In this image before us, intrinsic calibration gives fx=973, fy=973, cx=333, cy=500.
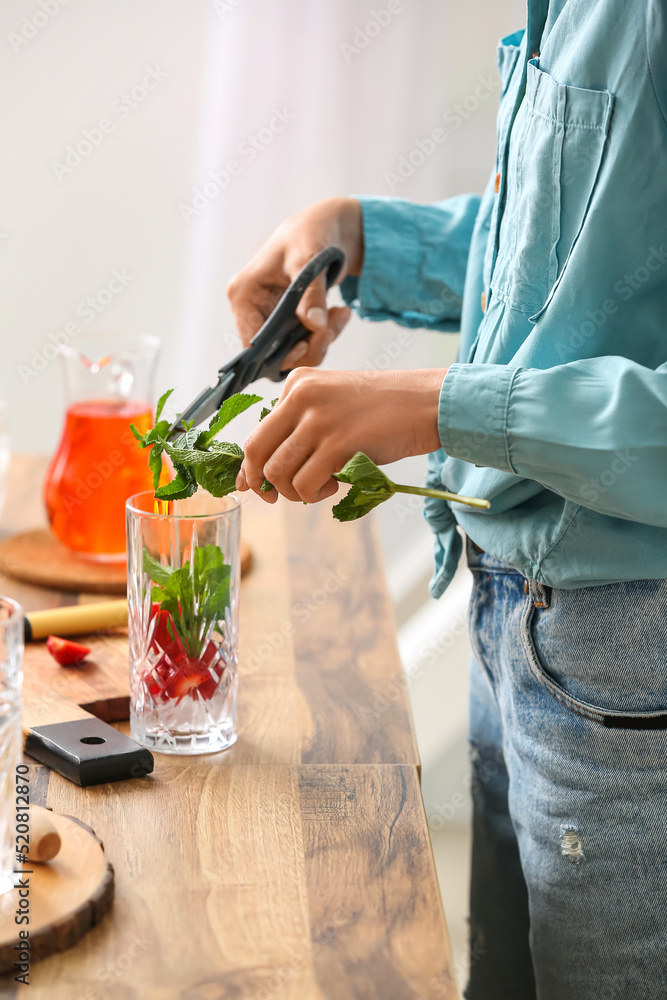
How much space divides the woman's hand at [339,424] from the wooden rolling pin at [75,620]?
38cm

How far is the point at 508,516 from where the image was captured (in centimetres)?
81

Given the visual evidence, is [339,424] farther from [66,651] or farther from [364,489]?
[66,651]

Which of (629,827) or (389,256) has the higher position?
(389,256)

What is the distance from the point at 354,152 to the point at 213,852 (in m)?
1.66

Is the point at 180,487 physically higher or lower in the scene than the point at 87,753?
higher

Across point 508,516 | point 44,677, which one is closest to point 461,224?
point 508,516

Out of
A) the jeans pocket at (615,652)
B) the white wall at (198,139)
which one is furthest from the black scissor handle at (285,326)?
the white wall at (198,139)

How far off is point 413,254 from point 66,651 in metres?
0.56

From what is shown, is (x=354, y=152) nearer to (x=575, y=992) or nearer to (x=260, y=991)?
(x=575, y=992)

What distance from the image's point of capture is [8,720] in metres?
0.61

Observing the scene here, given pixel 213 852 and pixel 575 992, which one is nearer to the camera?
pixel 213 852

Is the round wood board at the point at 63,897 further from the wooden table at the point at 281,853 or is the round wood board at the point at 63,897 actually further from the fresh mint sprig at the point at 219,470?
the fresh mint sprig at the point at 219,470

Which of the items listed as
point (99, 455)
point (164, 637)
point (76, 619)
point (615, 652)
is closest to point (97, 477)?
point (99, 455)

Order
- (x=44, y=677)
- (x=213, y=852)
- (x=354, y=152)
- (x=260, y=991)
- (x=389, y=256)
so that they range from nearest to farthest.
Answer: (x=260, y=991) → (x=213, y=852) → (x=44, y=677) → (x=389, y=256) → (x=354, y=152)
